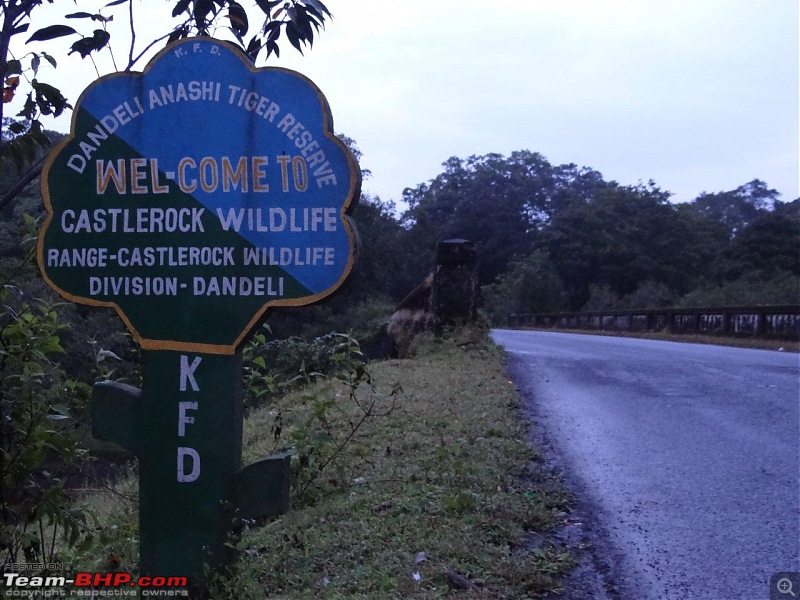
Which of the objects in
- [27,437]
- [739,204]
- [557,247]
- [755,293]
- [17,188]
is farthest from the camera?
[739,204]

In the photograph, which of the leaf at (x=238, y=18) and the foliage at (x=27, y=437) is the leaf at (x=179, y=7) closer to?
the leaf at (x=238, y=18)

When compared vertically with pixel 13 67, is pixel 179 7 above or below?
above

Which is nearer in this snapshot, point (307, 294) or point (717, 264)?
point (307, 294)

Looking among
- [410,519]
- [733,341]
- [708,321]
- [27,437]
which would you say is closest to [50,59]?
[27,437]

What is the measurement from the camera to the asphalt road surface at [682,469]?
4.11 metres

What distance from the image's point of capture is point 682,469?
5707 millimetres

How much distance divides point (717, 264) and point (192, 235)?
4798 cm

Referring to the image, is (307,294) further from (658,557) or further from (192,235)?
(658,557)

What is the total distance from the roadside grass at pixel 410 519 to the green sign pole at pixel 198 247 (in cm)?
40

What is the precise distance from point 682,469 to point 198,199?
3.85 meters

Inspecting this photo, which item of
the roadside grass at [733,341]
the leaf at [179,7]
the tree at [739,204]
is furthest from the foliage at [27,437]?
the tree at [739,204]

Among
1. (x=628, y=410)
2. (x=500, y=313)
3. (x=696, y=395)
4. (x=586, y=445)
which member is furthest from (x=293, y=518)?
(x=500, y=313)

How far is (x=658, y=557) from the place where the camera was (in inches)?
166

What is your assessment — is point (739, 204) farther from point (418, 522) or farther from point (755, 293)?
point (418, 522)
